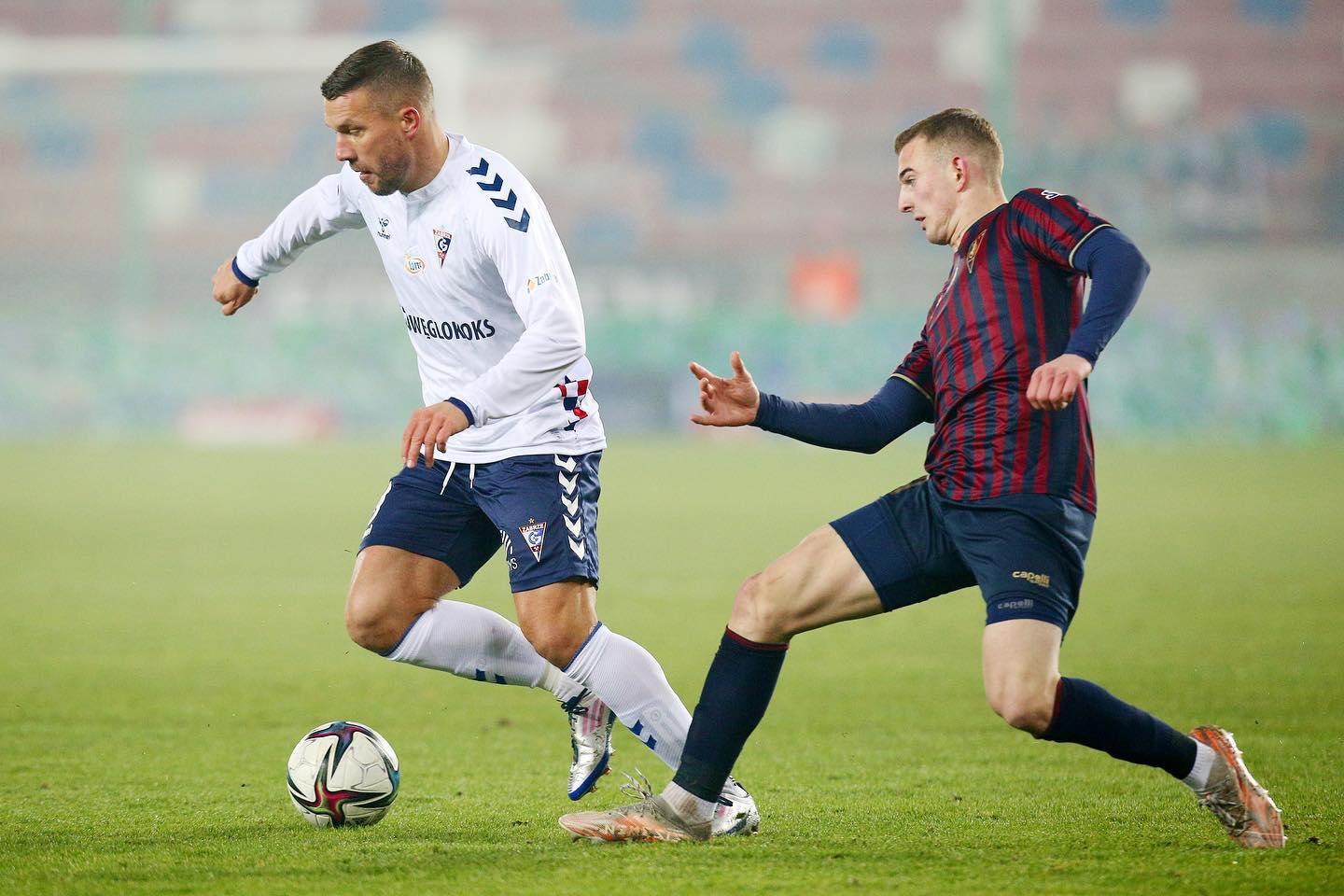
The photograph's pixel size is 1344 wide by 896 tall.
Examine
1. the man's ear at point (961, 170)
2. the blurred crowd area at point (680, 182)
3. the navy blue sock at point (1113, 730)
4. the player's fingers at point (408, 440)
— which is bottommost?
the navy blue sock at point (1113, 730)

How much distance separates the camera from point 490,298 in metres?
4.89

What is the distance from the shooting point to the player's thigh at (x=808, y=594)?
432 cm

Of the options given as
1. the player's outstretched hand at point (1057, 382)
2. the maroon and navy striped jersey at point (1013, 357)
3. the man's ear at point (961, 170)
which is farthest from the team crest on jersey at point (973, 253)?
the player's outstretched hand at point (1057, 382)

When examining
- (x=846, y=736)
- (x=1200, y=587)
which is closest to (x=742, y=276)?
(x=1200, y=587)

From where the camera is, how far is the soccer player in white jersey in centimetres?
464

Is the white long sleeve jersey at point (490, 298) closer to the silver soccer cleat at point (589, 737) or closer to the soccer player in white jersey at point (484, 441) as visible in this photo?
the soccer player in white jersey at point (484, 441)

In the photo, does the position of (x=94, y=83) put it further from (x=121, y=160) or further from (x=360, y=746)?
(x=360, y=746)

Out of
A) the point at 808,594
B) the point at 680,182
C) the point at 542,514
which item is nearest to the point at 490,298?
the point at 542,514

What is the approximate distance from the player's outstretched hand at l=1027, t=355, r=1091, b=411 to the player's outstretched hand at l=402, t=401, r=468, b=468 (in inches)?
59.6

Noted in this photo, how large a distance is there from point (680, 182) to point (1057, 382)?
43.4m

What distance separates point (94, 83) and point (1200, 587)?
35.9m

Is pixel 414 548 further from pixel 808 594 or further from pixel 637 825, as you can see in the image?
pixel 808 594

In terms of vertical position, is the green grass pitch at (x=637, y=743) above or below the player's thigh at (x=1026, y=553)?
below

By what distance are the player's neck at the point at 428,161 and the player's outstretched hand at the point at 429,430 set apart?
2.93 feet
